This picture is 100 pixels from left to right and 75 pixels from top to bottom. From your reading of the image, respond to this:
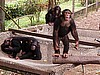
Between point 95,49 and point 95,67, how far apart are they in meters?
1.69

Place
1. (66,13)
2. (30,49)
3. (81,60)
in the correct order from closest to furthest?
(81,60), (66,13), (30,49)

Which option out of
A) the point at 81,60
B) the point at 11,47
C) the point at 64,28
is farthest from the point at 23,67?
the point at 11,47

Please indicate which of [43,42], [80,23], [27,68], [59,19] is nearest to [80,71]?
[43,42]

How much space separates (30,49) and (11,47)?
309 mm

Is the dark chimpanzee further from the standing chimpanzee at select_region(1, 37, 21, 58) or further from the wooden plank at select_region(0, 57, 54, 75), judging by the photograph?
the wooden plank at select_region(0, 57, 54, 75)

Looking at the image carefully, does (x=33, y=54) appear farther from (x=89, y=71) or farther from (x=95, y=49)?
(x=89, y=71)

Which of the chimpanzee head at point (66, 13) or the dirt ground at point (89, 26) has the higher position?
the chimpanzee head at point (66, 13)

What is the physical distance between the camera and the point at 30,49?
4.34 metres

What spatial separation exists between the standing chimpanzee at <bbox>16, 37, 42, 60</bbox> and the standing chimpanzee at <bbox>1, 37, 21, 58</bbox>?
98 millimetres

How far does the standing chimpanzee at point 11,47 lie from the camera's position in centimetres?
430

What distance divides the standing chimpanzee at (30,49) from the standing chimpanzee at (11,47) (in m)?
0.10

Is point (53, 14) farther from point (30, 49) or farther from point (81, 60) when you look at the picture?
point (81, 60)

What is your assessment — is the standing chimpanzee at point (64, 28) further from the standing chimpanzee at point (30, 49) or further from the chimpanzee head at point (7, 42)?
the chimpanzee head at point (7, 42)

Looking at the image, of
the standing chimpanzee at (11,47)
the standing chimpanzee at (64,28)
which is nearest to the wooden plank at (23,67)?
the standing chimpanzee at (64,28)
